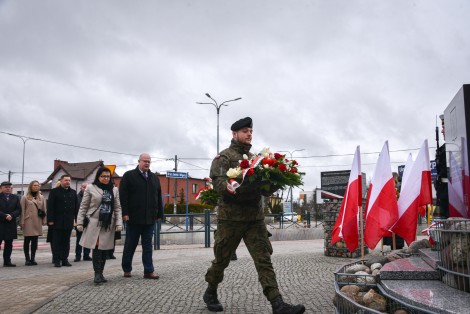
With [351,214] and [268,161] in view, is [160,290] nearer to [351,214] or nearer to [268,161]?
[268,161]

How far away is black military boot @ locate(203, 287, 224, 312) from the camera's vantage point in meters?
5.24

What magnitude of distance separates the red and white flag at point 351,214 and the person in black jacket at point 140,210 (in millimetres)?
2971

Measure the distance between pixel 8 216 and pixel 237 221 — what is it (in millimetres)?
7411

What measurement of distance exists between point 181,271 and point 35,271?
311 cm

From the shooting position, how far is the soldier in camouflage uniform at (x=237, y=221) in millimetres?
4980

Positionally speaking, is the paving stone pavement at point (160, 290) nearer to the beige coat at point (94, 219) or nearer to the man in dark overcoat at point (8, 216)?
the beige coat at point (94, 219)

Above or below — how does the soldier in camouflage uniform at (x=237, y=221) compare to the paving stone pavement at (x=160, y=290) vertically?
above

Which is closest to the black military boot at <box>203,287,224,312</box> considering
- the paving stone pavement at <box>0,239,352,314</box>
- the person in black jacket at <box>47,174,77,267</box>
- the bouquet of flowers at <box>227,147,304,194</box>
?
the paving stone pavement at <box>0,239,352,314</box>

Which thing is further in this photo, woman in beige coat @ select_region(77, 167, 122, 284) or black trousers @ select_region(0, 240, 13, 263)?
black trousers @ select_region(0, 240, 13, 263)

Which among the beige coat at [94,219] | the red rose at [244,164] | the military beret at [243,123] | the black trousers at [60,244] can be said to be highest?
the military beret at [243,123]

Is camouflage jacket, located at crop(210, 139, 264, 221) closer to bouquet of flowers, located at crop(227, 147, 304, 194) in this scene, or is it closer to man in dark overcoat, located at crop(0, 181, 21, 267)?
bouquet of flowers, located at crop(227, 147, 304, 194)

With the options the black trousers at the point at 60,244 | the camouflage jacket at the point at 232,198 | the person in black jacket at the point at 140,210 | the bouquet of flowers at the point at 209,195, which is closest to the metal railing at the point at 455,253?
the camouflage jacket at the point at 232,198

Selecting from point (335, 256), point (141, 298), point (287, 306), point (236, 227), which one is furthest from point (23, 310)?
point (335, 256)

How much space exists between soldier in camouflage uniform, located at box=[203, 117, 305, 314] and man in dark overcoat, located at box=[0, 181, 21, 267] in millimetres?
7076
